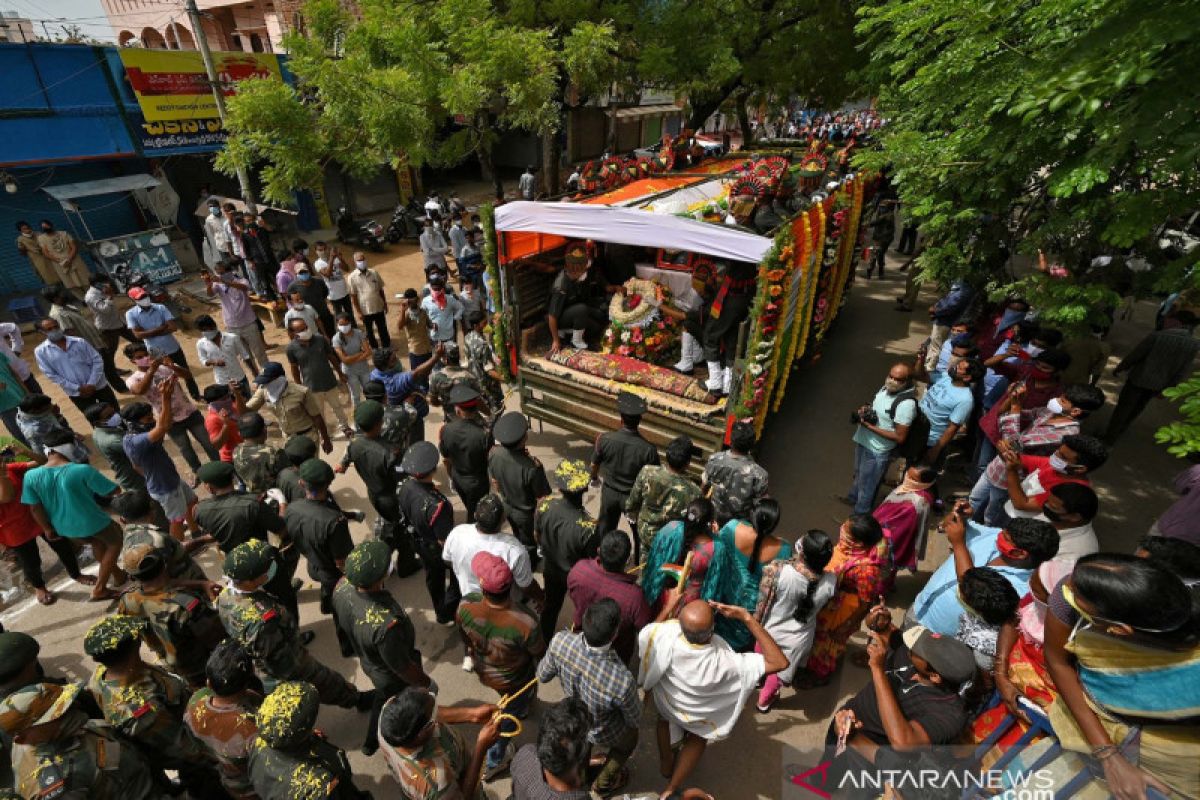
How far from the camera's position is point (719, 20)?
1220 cm

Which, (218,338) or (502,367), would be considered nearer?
(218,338)

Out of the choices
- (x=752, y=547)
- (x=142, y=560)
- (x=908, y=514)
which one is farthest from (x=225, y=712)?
(x=908, y=514)

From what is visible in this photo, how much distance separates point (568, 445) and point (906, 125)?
18.5ft

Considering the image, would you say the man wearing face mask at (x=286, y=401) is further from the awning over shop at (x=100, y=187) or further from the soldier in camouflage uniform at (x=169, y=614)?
the awning over shop at (x=100, y=187)

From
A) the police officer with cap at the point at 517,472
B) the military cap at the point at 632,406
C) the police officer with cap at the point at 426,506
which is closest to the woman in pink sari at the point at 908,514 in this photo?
the military cap at the point at 632,406

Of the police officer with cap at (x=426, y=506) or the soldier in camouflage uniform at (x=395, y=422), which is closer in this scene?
the police officer with cap at (x=426, y=506)

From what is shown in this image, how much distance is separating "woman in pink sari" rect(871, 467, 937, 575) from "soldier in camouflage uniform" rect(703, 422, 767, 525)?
960mm

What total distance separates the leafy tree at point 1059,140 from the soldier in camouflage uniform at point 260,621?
185 inches

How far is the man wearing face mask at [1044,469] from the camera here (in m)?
3.83

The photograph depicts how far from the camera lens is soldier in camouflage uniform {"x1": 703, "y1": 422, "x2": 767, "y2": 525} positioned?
4.07 m

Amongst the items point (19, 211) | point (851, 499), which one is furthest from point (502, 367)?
point (19, 211)

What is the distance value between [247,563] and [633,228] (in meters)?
4.18

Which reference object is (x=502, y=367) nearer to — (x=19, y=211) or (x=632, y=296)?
(x=632, y=296)

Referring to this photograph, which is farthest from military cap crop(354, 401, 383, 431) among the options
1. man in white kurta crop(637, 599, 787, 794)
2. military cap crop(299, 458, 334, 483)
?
man in white kurta crop(637, 599, 787, 794)
